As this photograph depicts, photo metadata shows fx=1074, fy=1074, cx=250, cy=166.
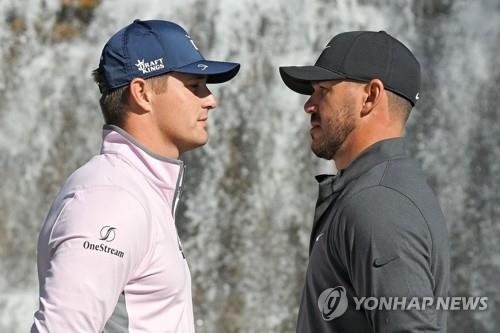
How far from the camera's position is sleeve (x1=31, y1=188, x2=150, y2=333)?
84.9 inches

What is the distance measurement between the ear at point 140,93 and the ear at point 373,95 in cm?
53

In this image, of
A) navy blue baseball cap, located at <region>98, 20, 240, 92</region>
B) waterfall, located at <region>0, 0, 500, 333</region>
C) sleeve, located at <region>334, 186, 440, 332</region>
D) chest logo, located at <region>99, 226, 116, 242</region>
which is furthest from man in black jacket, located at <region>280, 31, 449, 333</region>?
waterfall, located at <region>0, 0, 500, 333</region>

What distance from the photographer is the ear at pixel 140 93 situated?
8.29 feet

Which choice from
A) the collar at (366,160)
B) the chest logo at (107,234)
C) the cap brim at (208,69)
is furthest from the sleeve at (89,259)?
the collar at (366,160)

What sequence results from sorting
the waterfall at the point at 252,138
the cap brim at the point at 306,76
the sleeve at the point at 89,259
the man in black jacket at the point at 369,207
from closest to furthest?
1. the sleeve at the point at 89,259
2. the man in black jacket at the point at 369,207
3. the cap brim at the point at 306,76
4. the waterfall at the point at 252,138

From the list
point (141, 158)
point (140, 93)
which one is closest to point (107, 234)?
point (141, 158)

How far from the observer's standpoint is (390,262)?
2262 millimetres

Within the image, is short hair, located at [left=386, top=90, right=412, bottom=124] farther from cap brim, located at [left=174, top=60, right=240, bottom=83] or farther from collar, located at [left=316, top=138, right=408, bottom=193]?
cap brim, located at [left=174, top=60, right=240, bottom=83]

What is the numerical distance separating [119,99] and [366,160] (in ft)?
1.98

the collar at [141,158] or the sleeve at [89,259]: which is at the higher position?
the collar at [141,158]

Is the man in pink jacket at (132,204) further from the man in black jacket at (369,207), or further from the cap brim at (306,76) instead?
the man in black jacket at (369,207)

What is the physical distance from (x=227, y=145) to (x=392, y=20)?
66.0 inches

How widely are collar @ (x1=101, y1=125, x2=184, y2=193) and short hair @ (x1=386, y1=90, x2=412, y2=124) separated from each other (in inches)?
22.6

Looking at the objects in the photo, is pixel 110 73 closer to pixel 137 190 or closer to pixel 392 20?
pixel 137 190
